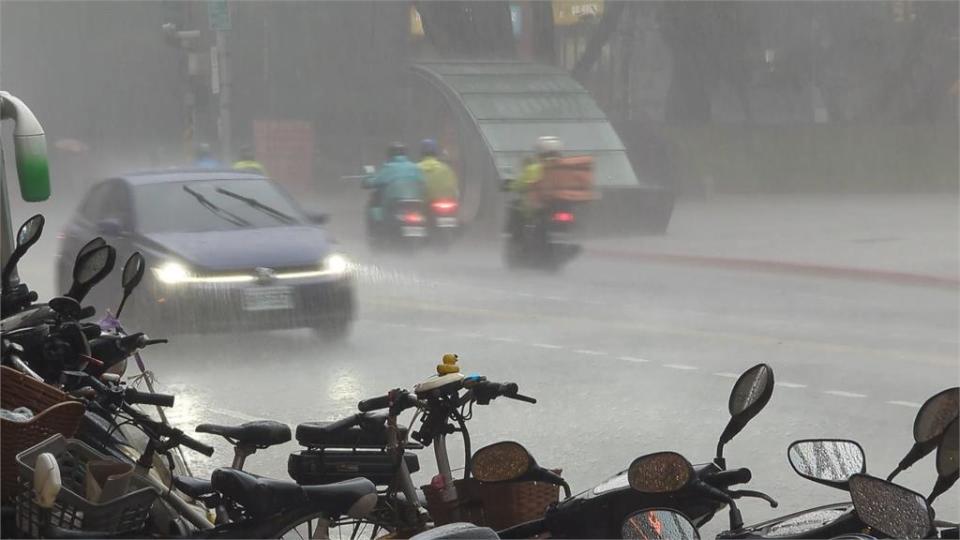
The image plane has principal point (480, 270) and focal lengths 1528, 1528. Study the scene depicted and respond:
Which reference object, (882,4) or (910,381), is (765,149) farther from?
(910,381)

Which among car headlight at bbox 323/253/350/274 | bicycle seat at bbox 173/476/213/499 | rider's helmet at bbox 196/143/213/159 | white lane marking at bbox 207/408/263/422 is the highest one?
bicycle seat at bbox 173/476/213/499

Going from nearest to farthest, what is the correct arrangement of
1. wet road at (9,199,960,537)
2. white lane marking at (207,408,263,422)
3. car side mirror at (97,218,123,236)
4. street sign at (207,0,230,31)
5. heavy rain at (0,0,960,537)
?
1. wet road at (9,199,960,537)
2. white lane marking at (207,408,263,422)
3. heavy rain at (0,0,960,537)
4. car side mirror at (97,218,123,236)
5. street sign at (207,0,230,31)

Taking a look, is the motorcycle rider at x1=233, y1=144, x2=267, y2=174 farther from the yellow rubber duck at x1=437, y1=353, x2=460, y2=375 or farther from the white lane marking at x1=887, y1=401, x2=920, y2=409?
the yellow rubber duck at x1=437, y1=353, x2=460, y2=375

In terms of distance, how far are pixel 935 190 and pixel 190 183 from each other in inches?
717

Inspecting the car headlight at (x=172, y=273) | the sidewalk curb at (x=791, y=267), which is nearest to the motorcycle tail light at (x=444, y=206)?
the sidewalk curb at (x=791, y=267)

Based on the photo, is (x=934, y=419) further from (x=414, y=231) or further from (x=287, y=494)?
(x=414, y=231)

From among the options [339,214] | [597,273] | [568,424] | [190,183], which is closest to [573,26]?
[597,273]

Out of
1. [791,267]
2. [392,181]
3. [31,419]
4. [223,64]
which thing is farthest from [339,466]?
[791,267]

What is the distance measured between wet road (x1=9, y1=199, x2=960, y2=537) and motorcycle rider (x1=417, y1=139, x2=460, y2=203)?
0.55 metres

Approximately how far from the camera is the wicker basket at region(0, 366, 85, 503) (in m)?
2.76

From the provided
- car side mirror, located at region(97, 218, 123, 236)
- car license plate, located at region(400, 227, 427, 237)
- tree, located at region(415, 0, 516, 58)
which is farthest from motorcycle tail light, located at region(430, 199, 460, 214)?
car side mirror, located at region(97, 218, 123, 236)

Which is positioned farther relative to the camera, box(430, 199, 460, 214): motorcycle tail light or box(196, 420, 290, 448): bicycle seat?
box(430, 199, 460, 214): motorcycle tail light

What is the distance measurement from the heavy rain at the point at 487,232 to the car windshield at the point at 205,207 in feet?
0.06

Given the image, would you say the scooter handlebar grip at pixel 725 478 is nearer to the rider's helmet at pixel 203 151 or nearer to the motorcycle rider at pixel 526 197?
the rider's helmet at pixel 203 151
